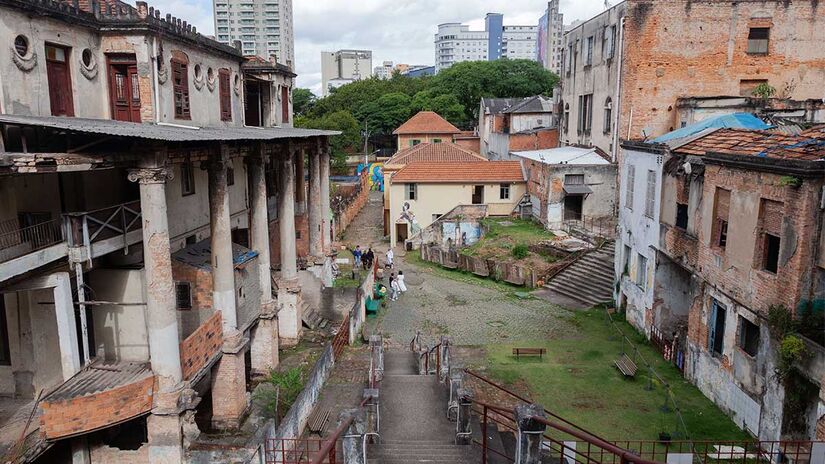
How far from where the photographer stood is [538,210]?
111 ft

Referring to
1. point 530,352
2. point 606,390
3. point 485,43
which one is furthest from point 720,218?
point 485,43

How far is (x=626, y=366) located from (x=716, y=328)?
9.72 feet

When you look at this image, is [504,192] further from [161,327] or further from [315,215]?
[161,327]

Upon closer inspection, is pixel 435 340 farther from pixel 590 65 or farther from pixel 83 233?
pixel 590 65

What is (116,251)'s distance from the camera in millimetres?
13227

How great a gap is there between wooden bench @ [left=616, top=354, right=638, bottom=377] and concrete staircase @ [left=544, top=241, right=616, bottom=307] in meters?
6.64

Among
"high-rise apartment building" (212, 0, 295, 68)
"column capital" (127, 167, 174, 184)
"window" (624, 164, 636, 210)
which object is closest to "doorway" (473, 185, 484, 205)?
"window" (624, 164, 636, 210)

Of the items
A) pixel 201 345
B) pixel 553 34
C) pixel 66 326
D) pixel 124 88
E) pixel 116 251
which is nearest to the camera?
pixel 66 326

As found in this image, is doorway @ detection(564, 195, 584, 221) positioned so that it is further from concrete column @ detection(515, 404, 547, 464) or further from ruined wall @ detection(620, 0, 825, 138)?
concrete column @ detection(515, 404, 547, 464)

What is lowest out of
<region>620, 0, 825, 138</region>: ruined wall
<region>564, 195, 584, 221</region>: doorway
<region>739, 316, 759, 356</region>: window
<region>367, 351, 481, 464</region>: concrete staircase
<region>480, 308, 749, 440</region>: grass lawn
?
<region>480, 308, 749, 440</region>: grass lawn

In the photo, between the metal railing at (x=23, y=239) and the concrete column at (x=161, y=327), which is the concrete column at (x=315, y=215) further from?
the metal railing at (x=23, y=239)

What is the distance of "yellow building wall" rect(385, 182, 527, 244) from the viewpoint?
35500mm

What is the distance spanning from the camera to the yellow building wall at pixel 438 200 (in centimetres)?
3550

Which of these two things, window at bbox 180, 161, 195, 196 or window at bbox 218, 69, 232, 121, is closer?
window at bbox 180, 161, 195, 196
